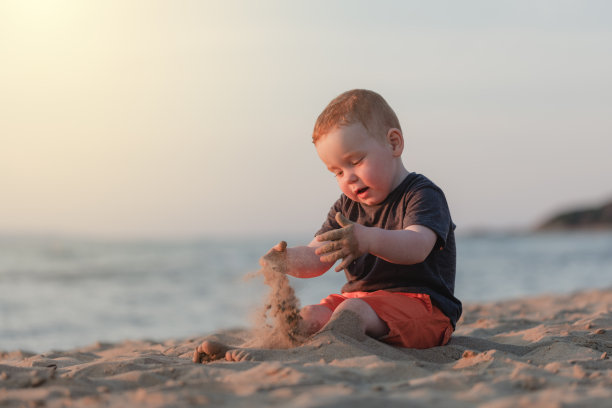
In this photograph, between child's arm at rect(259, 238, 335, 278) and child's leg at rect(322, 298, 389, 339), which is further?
child's arm at rect(259, 238, 335, 278)

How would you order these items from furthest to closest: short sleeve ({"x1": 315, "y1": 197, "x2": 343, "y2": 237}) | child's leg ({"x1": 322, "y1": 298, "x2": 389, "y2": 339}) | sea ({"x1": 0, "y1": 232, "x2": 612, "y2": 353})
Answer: sea ({"x1": 0, "y1": 232, "x2": 612, "y2": 353})
short sleeve ({"x1": 315, "y1": 197, "x2": 343, "y2": 237})
child's leg ({"x1": 322, "y1": 298, "x2": 389, "y2": 339})

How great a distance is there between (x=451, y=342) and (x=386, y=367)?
40.7 inches

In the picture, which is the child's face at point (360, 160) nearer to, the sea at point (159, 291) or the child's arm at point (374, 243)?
the child's arm at point (374, 243)

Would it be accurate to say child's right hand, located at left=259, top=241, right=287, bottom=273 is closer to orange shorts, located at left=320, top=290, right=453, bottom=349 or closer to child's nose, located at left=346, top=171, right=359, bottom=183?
orange shorts, located at left=320, top=290, right=453, bottom=349

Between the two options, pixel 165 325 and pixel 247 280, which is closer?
pixel 247 280

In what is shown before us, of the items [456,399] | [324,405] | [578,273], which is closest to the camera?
[324,405]

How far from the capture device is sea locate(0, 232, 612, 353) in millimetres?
5656

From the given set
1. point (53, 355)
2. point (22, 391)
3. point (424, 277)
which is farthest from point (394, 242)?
point (53, 355)

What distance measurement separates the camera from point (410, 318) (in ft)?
8.96

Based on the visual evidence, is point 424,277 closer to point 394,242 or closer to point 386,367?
point 394,242

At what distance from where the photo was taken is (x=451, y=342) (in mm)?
3023

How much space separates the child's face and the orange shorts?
502 mm

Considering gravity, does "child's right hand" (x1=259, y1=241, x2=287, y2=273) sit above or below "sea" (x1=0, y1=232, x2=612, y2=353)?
above

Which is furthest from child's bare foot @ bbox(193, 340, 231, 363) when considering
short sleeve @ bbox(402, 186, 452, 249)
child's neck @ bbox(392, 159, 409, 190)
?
child's neck @ bbox(392, 159, 409, 190)
